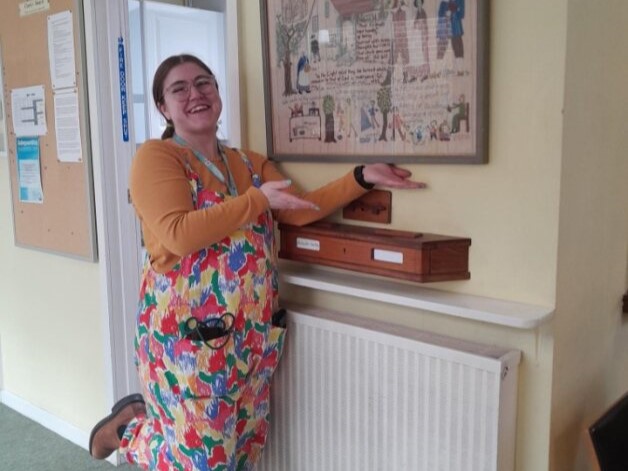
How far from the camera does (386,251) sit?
1560 mm

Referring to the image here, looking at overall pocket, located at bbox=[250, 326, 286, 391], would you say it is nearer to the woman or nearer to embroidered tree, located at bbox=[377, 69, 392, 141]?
the woman

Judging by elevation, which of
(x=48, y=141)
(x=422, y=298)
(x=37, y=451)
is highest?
(x=48, y=141)

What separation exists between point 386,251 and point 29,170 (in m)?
1.78

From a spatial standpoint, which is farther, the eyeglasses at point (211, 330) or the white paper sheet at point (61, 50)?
the white paper sheet at point (61, 50)

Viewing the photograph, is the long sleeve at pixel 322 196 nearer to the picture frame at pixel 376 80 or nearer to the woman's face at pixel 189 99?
the picture frame at pixel 376 80

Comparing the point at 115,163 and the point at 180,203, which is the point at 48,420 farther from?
the point at 180,203

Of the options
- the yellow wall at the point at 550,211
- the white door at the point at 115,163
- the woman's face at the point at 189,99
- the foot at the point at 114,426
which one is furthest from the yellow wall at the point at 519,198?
the foot at the point at 114,426

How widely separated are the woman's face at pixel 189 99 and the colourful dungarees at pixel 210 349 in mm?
152

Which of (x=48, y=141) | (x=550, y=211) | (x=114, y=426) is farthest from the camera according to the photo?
(x=48, y=141)

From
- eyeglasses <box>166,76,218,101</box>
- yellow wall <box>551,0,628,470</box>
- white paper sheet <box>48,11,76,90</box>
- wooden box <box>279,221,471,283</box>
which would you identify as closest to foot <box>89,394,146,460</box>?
wooden box <box>279,221,471,283</box>

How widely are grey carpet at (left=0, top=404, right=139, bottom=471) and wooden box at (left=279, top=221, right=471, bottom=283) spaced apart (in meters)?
1.36

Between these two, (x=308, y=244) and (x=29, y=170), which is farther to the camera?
(x=29, y=170)

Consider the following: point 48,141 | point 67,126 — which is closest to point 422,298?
point 67,126

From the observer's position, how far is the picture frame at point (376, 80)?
1453 millimetres
